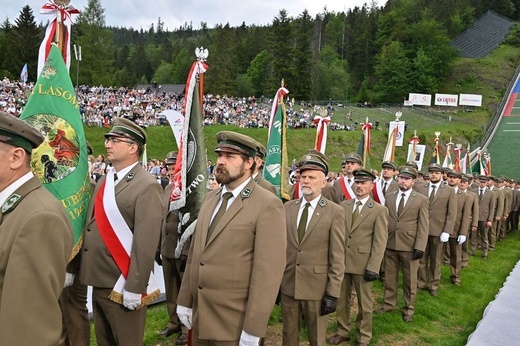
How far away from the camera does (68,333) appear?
176 inches

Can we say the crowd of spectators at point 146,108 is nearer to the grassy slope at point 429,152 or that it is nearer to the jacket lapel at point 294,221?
the grassy slope at point 429,152

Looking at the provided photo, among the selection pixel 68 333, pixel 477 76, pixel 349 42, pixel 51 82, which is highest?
pixel 349 42

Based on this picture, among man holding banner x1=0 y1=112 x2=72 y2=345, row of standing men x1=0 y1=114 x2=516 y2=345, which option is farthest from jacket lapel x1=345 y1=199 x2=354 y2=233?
man holding banner x1=0 y1=112 x2=72 y2=345

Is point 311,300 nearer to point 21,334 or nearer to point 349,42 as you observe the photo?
point 21,334

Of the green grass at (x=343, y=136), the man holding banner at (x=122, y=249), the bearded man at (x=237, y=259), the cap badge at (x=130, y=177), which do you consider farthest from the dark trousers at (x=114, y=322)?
the green grass at (x=343, y=136)

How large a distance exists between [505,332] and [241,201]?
3601mm

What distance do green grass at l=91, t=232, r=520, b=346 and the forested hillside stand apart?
54.8m

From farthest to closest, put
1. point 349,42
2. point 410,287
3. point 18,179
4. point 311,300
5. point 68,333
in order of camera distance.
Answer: point 349,42 < point 410,287 < point 311,300 < point 68,333 < point 18,179

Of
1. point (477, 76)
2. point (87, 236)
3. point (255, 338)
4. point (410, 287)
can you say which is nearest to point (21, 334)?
point (255, 338)

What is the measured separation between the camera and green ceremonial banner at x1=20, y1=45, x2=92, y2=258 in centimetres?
421

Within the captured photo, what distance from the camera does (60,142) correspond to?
436cm

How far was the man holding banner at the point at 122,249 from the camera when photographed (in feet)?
12.9

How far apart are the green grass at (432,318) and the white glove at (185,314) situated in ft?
7.36

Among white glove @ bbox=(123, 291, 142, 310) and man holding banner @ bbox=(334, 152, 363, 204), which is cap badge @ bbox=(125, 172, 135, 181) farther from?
man holding banner @ bbox=(334, 152, 363, 204)
